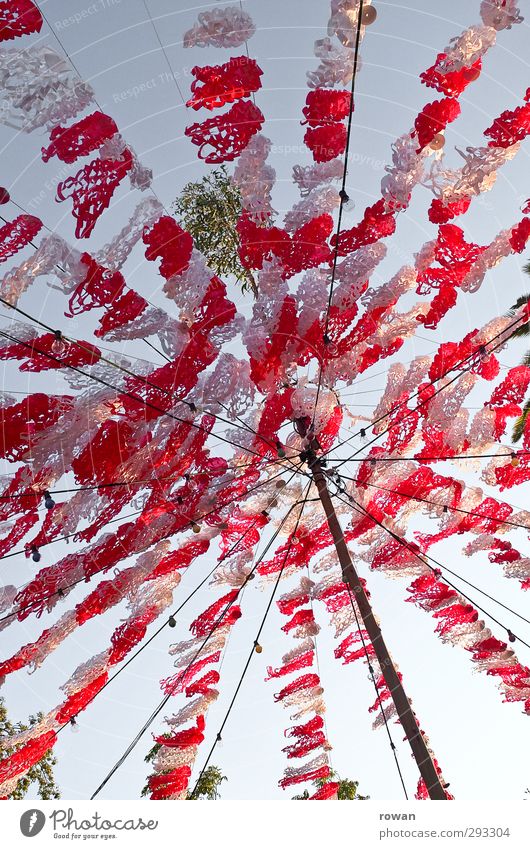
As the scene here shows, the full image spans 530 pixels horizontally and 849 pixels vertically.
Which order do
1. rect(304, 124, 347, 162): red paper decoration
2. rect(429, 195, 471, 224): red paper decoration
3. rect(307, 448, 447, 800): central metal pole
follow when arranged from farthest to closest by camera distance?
1. rect(307, 448, 447, 800): central metal pole
2. rect(429, 195, 471, 224): red paper decoration
3. rect(304, 124, 347, 162): red paper decoration

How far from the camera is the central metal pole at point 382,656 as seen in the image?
6449 mm

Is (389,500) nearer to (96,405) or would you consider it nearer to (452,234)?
(452,234)

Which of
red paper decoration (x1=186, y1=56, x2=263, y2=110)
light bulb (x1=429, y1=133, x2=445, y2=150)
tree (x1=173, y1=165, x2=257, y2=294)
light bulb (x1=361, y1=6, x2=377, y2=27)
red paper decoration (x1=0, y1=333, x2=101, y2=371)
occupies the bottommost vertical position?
red paper decoration (x1=0, y1=333, x2=101, y2=371)

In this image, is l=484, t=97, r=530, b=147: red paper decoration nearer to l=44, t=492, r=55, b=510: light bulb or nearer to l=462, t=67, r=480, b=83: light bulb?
l=462, t=67, r=480, b=83: light bulb

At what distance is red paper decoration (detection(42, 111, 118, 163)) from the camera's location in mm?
5215

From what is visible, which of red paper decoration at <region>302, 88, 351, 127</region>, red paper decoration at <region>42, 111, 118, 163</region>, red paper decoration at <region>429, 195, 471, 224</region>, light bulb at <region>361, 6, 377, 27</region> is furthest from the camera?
red paper decoration at <region>429, 195, 471, 224</region>

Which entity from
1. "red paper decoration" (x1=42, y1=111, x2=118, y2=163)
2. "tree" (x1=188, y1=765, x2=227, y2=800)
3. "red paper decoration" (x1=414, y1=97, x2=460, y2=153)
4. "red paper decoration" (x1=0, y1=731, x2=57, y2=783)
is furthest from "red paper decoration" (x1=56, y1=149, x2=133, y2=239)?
"tree" (x1=188, y1=765, x2=227, y2=800)

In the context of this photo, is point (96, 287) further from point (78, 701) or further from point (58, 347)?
point (78, 701)

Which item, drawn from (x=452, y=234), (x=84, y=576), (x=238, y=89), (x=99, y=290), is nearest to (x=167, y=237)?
(x=99, y=290)

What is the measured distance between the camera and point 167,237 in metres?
5.77

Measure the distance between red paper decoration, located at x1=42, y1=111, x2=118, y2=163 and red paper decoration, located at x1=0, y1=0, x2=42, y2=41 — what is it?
0.66 m

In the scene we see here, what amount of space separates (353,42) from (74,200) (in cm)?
232

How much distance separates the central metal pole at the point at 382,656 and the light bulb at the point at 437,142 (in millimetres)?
3263

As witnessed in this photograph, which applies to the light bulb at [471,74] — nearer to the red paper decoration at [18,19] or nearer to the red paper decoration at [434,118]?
the red paper decoration at [434,118]
